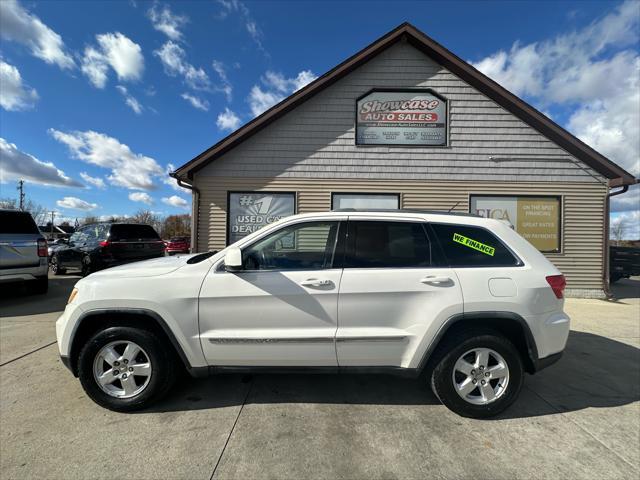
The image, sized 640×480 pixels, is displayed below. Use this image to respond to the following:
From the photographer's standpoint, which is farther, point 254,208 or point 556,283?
point 254,208

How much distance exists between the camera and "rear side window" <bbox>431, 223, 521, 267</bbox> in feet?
9.09

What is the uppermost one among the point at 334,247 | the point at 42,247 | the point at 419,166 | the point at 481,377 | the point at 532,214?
the point at 419,166

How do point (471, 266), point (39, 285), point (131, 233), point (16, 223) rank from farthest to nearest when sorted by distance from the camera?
point (131, 233)
point (39, 285)
point (16, 223)
point (471, 266)

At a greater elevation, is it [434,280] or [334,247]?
[334,247]

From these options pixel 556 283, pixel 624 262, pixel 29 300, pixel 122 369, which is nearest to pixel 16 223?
pixel 29 300

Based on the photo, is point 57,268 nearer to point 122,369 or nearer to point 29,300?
point 29,300

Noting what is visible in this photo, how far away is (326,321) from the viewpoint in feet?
8.73

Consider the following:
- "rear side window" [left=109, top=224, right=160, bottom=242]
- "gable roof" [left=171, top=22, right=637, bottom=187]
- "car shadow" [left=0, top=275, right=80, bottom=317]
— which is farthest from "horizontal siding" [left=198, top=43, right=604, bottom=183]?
"car shadow" [left=0, top=275, right=80, bottom=317]

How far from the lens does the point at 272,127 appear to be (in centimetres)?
830

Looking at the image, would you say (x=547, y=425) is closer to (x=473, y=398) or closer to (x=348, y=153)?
(x=473, y=398)

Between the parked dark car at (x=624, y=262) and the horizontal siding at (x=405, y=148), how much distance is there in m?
3.53

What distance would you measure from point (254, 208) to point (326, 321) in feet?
19.8

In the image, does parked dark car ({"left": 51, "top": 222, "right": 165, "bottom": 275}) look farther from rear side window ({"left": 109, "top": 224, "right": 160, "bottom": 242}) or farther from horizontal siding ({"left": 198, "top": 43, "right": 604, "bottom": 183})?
horizontal siding ({"left": 198, "top": 43, "right": 604, "bottom": 183})

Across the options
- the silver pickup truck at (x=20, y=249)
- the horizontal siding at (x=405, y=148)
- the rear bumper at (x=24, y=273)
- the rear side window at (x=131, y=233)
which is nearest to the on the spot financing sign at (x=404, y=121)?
the horizontal siding at (x=405, y=148)
